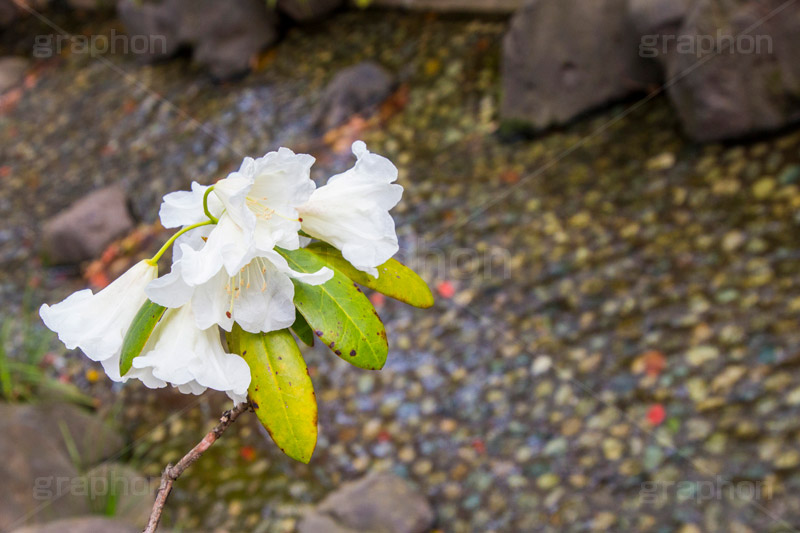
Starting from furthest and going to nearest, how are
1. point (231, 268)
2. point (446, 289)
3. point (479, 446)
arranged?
point (446, 289) < point (479, 446) < point (231, 268)

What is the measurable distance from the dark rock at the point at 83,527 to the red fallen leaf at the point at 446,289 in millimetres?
1534

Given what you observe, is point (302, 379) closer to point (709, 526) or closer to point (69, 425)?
point (709, 526)

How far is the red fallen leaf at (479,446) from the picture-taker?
258cm

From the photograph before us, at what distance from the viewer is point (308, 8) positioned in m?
5.13

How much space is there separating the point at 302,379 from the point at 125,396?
9.83 ft

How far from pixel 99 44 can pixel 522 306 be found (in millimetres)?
4937

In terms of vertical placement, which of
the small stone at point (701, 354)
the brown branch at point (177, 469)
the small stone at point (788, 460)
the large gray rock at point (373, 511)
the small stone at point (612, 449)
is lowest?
the large gray rock at point (373, 511)

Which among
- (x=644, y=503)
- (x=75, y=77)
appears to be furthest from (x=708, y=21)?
(x=75, y=77)

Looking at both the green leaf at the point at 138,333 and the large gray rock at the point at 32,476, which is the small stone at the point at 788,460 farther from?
the large gray rock at the point at 32,476

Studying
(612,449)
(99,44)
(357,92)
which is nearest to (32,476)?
Result: (612,449)

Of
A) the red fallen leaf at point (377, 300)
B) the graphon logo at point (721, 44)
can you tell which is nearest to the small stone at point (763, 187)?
the graphon logo at point (721, 44)

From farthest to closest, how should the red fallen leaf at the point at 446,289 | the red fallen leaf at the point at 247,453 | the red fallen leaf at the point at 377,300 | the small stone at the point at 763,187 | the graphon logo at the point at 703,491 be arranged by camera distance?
1. the red fallen leaf at the point at 377,300
2. the red fallen leaf at the point at 446,289
3. the red fallen leaf at the point at 247,453
4. the small stone at the point at 763,187
5. the graphon logo at the point at 703,491

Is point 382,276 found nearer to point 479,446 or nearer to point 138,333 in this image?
point 138,333

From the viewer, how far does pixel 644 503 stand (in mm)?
2232
